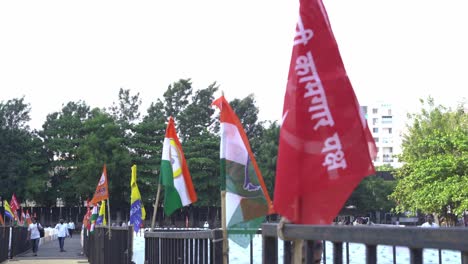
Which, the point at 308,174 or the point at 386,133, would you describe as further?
the point at 386,133

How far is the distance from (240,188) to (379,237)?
3723mm

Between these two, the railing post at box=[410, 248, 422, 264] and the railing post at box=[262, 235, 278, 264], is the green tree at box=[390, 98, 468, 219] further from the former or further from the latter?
the railing post at box=[410, 248, 422, 264]

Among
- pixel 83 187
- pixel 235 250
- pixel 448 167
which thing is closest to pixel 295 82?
pixel 235 250

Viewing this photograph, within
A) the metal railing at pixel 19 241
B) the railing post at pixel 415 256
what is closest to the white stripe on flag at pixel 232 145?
the railing post at pixel 415 256

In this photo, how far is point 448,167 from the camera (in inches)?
1378

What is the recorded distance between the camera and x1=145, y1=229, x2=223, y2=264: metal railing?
6.65 metres

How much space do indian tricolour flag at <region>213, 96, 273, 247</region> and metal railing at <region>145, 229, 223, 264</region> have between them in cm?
18

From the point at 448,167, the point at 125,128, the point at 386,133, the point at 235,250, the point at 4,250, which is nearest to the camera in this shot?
the point at 235,250

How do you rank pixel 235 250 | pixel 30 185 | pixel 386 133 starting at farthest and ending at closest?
pixel 386 133
pixel 30 185
pixel 235 250

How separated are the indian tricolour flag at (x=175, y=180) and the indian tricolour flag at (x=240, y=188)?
4186mm

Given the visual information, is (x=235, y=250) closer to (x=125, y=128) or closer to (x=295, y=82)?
(x=295, y=82)

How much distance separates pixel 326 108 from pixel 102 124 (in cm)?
6917

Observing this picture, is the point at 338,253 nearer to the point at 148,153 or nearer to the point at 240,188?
the point at 240,188

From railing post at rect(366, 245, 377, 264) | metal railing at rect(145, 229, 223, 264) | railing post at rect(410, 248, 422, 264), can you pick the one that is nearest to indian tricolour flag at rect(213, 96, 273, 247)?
metal railing at rect(145, 229, 223, 264)
